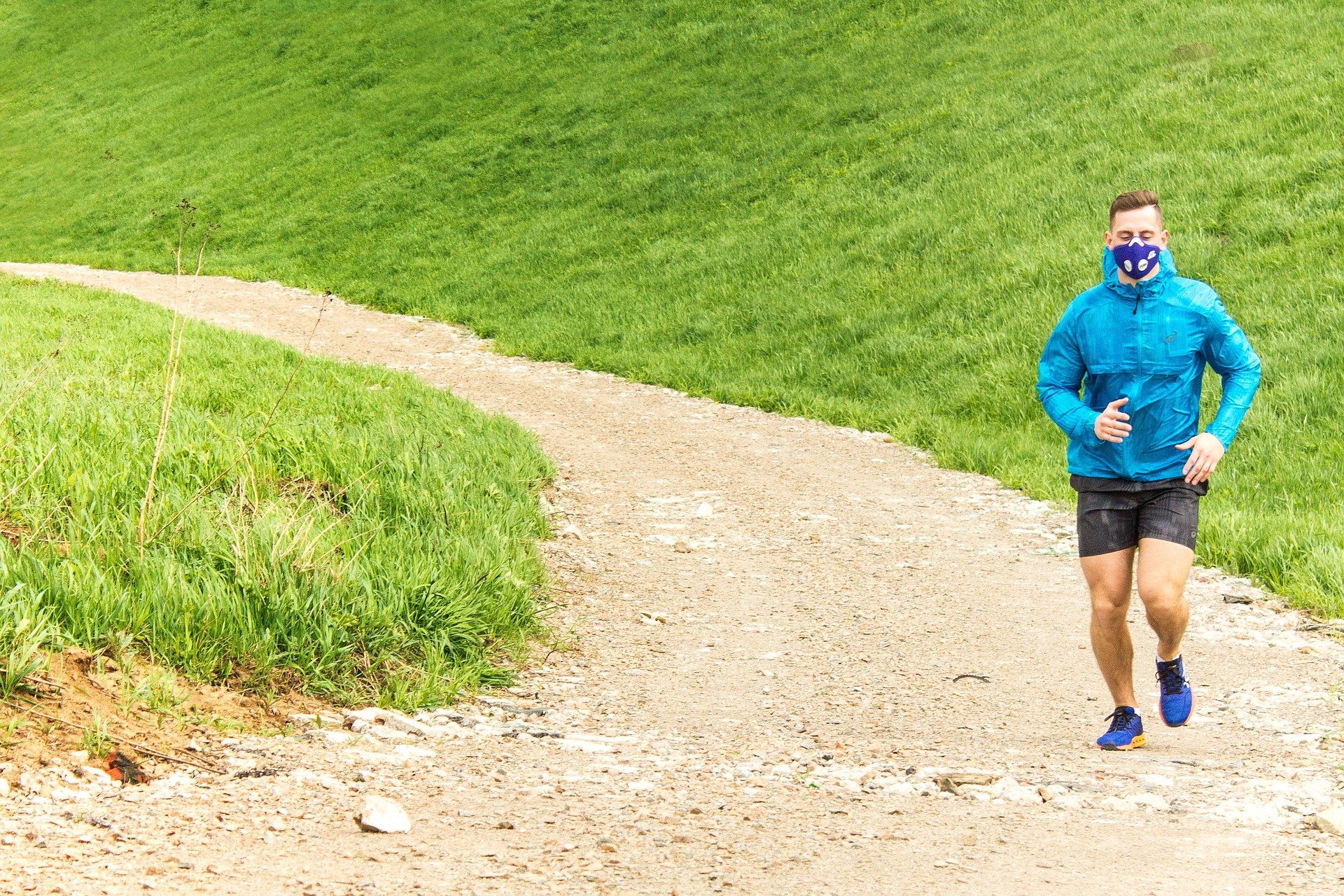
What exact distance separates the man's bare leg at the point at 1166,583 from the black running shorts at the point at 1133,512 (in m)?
0.04

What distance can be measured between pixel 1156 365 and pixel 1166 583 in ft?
2.81

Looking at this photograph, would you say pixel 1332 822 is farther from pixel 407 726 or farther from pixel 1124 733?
pixel 407 726

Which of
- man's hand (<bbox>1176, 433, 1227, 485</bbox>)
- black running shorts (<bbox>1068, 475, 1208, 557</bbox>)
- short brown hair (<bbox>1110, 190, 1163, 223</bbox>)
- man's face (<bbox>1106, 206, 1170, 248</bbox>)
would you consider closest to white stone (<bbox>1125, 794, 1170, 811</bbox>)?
black running shorts (<bbox>1068, 475, 1208, 557</bbox>)

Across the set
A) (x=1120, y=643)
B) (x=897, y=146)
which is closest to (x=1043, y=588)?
(x=1120, y=643)

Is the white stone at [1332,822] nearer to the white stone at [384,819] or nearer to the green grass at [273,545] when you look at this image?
the white stone at [384,819]

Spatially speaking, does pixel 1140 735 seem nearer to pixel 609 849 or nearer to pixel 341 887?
pixel 609 849

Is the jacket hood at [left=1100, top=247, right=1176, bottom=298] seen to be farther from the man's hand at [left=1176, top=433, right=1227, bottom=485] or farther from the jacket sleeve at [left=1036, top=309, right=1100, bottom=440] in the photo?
the man's hand at [left=1176, top=433, right=1227, bottom=485]

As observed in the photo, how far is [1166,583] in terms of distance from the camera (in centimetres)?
463

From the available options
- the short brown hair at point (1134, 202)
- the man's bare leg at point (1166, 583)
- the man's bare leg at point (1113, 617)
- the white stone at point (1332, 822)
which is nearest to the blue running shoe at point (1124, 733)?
the man's bare leg at point (1113, 617)

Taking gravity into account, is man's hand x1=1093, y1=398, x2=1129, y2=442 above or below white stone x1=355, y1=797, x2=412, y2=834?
above

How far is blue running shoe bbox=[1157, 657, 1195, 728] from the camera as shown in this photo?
15.9 ft

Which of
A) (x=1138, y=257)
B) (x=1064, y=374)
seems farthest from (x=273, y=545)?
(x=1138, y=257)

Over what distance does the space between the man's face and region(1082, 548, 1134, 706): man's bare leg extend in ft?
4.07

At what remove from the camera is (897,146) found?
63.7 feet
